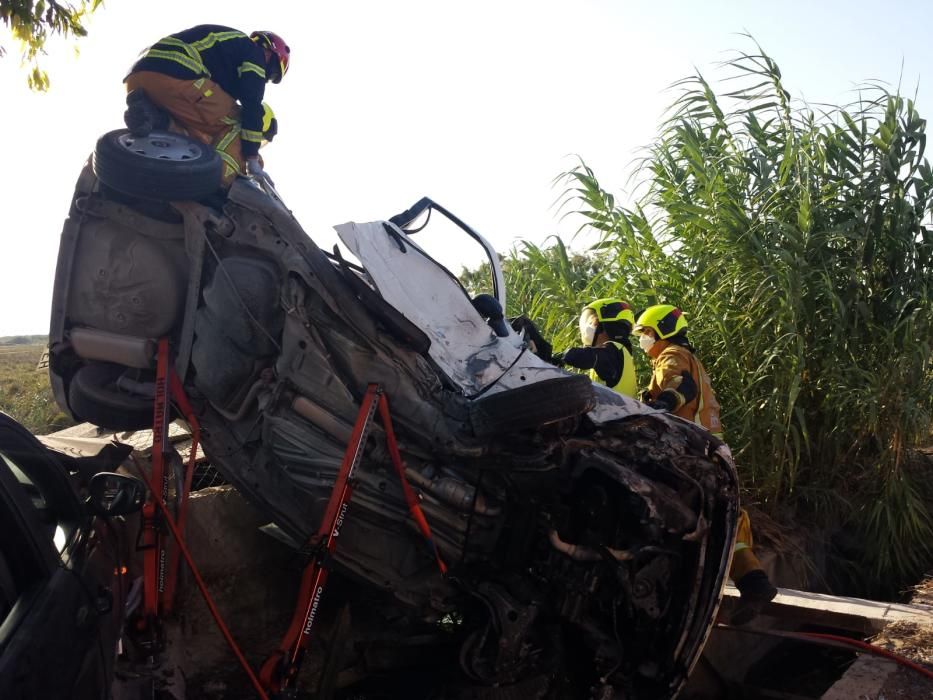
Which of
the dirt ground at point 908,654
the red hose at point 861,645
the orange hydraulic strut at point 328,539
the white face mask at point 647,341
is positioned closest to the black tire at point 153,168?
the orange hydraulic strut at point 328,539

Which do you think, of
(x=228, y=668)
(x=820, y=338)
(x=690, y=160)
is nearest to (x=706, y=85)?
(x=690, y=160)

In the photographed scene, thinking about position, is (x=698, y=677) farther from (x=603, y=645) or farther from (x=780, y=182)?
(x=780, y=182)

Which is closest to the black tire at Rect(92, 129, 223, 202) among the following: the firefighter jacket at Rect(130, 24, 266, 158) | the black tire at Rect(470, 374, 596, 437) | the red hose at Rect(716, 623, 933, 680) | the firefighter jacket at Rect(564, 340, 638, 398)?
the firefighter jacket at Rect(130, 24, 266, 158)

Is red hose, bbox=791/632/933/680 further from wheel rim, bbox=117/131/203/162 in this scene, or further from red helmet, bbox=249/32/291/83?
red helmet, bbox=249/32/291/83

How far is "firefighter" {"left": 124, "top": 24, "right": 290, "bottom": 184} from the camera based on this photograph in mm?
4066

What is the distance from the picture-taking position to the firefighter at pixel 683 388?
4.97 meters

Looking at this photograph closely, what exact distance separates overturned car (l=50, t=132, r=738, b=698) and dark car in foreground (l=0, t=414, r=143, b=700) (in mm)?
1025

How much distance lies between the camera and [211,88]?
164 inches

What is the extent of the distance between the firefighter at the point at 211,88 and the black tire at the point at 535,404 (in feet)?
5.25

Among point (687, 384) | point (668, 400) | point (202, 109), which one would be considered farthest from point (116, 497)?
point (687, 384)

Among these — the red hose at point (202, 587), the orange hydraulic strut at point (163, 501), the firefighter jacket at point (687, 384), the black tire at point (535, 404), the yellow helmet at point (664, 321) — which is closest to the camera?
the red hose at point (202, 587)

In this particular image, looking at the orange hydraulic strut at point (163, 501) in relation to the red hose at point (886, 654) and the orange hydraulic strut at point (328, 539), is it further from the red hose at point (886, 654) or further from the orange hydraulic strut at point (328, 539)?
the red hose at point (886, 654)

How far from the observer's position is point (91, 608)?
2.27 metres

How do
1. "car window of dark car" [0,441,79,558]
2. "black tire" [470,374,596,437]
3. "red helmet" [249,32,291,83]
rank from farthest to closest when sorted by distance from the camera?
"red helmet" [249,32,291,83] → "black tire" [470,374,596,437] → "car window of dark car" [0,441,79,558]
